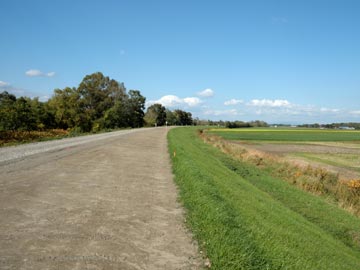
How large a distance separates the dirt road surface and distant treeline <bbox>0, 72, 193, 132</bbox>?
1187 inches

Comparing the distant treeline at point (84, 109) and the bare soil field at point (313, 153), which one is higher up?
the distant treeline at point (84, 109)

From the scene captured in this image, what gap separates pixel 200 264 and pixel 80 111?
63.1 m

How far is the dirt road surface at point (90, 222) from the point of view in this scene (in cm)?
446

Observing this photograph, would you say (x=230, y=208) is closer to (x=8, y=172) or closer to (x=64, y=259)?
(x=64, y=259)

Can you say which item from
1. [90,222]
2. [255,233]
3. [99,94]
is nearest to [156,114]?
[99,94]

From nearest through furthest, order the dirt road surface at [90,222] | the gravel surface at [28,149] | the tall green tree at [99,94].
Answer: the dirt road surface at [90,222] < the gravel surface at [28,149] < the tall green tree at [99,94]

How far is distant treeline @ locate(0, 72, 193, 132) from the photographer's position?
3838 cm

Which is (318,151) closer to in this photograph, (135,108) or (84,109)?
(84,109)

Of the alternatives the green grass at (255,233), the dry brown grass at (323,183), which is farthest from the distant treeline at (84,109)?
the green grass at (255,233)

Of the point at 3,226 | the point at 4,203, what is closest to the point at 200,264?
the point at 3,226

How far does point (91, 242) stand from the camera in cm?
500

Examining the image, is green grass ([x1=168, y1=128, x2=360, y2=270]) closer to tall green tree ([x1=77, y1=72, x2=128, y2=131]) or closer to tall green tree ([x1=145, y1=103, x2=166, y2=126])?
tall green tree ([x1=77, y1=72, x2=128, y2=131])

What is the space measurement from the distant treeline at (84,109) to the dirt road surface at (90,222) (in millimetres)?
30158

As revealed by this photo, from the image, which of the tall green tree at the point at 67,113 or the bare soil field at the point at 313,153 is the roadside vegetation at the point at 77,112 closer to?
the tall green tree at the point at 67,113
